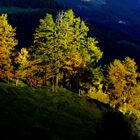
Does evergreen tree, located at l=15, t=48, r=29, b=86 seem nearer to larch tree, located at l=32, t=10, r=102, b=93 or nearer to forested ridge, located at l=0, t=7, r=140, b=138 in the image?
forested ridge, located at l=0, t=7, r=140, b=138

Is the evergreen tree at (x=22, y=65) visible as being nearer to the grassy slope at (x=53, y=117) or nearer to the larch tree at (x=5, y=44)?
the larch tree at (x=5, y=44)

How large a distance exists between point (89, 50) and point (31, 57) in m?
12.0

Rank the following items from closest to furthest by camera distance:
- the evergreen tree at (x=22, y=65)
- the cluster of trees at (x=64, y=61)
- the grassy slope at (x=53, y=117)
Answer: the grassy slope at (x=53, y=117) → the cluster of trees at (x=64, y=61) → the evergreen tree at (x=22, y=65)

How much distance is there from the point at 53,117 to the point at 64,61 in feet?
63.9

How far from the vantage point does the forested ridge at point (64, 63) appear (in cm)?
8212

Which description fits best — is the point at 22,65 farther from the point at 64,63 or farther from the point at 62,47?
the point at 62,47

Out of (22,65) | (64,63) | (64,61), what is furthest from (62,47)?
(22,65)

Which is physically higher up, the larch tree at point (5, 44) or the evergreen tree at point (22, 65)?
the larch tree at point (5, 44)

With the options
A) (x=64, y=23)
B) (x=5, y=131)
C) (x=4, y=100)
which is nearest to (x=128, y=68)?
(x=64, y=23)

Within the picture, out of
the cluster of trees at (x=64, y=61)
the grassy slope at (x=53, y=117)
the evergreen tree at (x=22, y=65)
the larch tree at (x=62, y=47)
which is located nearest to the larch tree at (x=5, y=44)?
the cluster of trees at (x=64, y=61)

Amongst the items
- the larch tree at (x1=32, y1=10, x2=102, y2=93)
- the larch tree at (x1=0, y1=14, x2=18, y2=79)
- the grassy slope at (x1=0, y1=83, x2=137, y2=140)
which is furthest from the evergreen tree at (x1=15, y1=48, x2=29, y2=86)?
the grassy slope at (x1=0, y1=83, x2=137, y2=140)

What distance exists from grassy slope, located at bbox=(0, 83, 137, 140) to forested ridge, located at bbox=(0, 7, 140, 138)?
5352 mm

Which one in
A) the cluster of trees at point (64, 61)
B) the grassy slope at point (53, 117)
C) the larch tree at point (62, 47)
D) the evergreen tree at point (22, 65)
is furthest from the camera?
the evergreen tree at point (22, 65)

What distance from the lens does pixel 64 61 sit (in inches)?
3275
